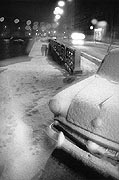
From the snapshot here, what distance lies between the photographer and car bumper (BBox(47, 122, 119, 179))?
8.43 ft

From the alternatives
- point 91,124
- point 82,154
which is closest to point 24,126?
point 82,154

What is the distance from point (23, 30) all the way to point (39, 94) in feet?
323

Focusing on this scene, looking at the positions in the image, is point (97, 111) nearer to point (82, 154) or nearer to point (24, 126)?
point (82, 154)

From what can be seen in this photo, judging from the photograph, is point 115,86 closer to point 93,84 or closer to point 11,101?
point 93,84

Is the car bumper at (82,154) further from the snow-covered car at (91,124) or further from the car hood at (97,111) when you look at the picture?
the car hood at (97,111)

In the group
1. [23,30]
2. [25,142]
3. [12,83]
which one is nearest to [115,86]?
[25,142]

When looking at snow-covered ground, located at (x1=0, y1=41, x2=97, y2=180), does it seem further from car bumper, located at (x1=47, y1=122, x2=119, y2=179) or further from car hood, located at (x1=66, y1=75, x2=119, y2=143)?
car hood, located at (x1=66, y1=75, x2=119, y2=143)

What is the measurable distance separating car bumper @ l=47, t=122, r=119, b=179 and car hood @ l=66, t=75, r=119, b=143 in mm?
321

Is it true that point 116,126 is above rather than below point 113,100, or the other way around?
below

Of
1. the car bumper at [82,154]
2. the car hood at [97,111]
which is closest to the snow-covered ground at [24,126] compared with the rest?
the car bumper at [82,154]

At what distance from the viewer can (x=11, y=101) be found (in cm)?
626

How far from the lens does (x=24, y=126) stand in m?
4.66

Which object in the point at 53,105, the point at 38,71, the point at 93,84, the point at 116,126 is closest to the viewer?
the point at 116,126

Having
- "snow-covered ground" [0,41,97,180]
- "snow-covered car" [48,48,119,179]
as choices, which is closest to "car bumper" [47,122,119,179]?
"snow-covered car" [48,48,119,179]
